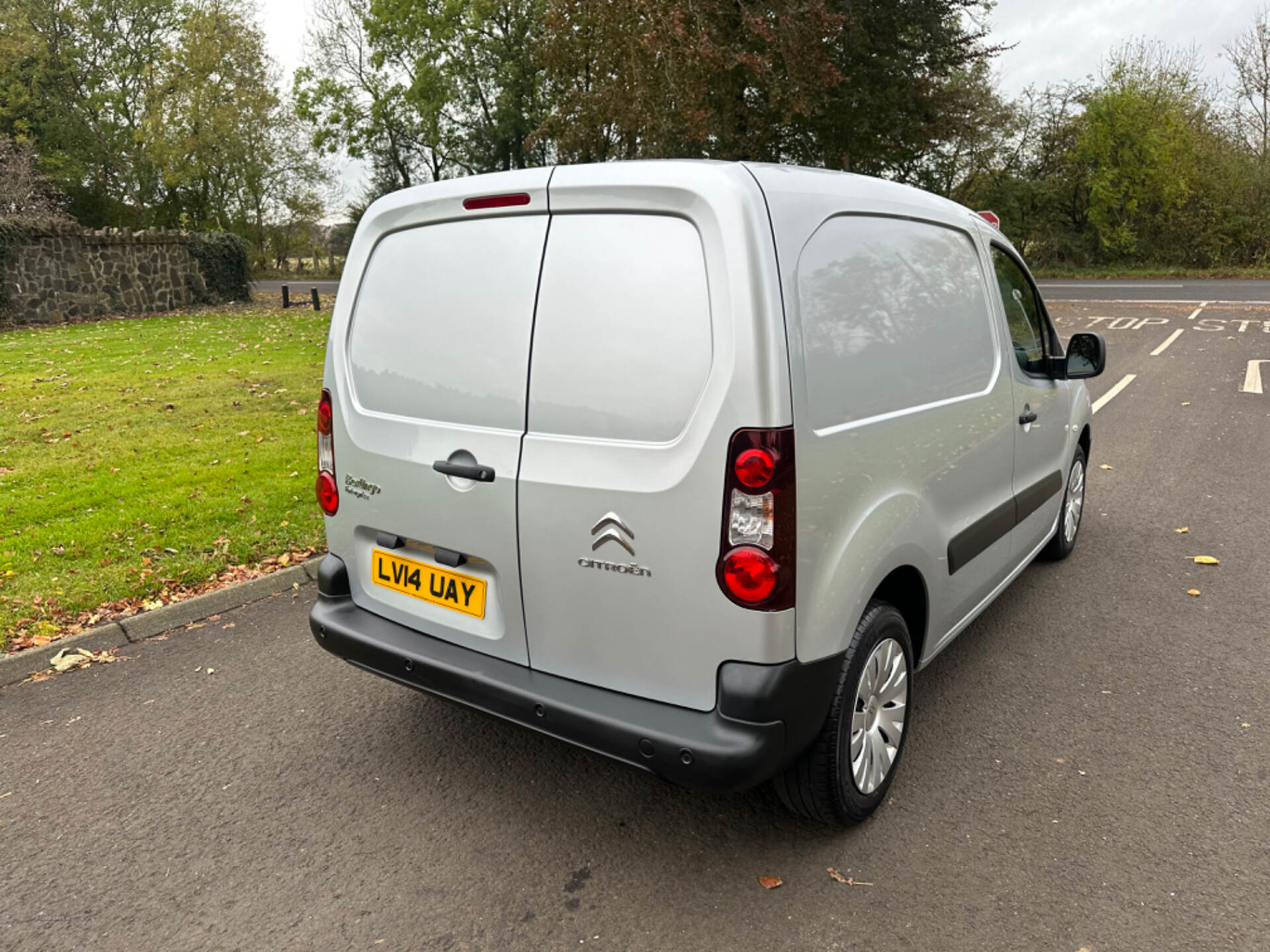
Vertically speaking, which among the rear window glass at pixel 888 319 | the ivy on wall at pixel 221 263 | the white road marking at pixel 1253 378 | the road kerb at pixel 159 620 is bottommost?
the white road marking at pixel 1253 378

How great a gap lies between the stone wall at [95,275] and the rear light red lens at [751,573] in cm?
2216

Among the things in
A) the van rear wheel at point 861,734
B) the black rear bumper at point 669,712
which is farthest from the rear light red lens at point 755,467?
the van rear wheel at point 861,734

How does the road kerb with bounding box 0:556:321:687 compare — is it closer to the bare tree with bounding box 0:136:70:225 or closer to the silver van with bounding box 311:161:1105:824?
the silver van with bounding box 311:161:1105:824

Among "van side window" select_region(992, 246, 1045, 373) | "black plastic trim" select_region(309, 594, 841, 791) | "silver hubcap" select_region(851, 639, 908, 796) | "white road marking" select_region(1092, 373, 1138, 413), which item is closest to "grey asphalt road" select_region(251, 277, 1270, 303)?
"white road marking" select_region(1092, 373, 1138, 413)

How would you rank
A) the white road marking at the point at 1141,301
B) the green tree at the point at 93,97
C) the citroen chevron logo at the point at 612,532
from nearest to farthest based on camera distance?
the citroen chevron logo at the point at 612,532 → the white road marking at the point at 1141,301 → the green tree at the point at 93,97

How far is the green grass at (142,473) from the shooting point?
5047 mm

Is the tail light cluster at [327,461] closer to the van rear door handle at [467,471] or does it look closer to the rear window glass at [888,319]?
the van rear door handle at [467,471]

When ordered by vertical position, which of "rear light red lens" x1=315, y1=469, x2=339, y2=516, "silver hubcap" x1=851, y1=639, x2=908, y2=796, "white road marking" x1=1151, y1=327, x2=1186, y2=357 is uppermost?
"rear light red lens" x1=315, y1=469, x2=339, y2=516

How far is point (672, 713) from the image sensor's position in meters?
2.44

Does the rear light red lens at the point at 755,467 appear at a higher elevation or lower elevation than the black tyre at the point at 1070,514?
higher

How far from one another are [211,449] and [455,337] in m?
6.01

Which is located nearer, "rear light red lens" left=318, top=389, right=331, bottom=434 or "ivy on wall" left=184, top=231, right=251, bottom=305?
"rear light red lens" left=318, top=389, right=331, bottom=434

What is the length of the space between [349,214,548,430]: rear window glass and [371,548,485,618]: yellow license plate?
19.0 inches

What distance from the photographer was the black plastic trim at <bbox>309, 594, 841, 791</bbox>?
7.67 feet
